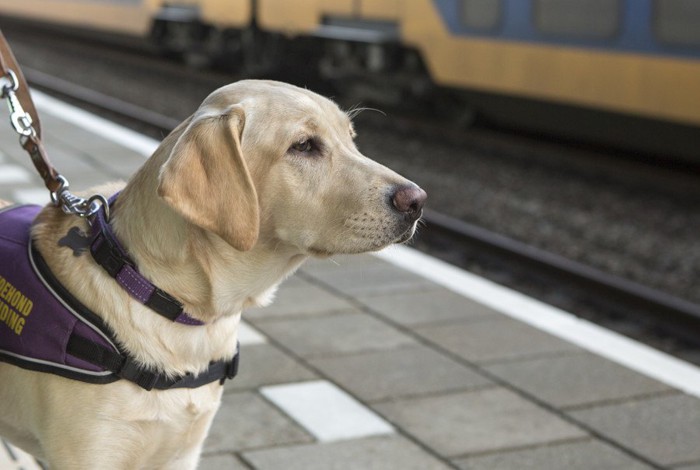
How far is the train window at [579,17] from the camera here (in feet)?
31.2

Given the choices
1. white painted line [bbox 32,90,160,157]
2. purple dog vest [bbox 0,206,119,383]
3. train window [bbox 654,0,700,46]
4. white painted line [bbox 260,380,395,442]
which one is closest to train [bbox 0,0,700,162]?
train window [bbox 654,0,700,46]

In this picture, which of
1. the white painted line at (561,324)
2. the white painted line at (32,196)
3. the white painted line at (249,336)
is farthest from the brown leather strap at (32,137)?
the white painted line at (32,196)

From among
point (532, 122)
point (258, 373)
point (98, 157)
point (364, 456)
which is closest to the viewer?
point (364, 456)

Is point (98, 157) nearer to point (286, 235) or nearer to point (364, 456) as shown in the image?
point (364, 456)

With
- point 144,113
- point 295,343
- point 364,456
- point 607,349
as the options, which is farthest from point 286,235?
point 144,113

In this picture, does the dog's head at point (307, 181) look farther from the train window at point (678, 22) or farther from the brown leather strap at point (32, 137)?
the train window at point (678, 22)

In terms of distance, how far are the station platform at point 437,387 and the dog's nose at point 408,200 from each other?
4.79 feet

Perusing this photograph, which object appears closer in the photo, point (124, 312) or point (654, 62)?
point (124, 312)

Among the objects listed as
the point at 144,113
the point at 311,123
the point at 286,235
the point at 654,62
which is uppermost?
the point at 311,123

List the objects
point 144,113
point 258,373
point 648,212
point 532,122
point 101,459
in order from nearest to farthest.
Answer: point 101,459 → point 258,373 → point 648,212 → point 532,122 → point 144,113

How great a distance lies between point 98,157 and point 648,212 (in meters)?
4.60

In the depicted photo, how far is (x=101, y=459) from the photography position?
263 cm

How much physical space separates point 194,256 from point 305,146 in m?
0.37

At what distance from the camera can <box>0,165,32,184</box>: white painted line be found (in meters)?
8.27
